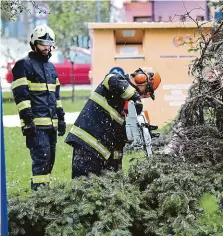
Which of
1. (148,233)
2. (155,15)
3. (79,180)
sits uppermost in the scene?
(155,15)

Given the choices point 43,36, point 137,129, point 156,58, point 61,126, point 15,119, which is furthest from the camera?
point 15,119

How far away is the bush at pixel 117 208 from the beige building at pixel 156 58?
7.62 meters

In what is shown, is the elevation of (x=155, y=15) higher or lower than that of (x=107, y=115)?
higher

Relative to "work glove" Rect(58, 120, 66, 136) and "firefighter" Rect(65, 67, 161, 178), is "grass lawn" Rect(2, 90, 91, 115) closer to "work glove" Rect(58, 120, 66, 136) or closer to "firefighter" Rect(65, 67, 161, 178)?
"work glove" Rect(58, 120, 66, 136)

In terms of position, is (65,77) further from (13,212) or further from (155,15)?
(13,212)

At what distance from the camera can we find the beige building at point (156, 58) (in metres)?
12.4

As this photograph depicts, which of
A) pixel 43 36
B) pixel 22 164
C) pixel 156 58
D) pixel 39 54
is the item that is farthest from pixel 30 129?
pixel 156 58

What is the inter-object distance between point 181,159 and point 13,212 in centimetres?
158

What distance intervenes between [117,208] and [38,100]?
7.99 ft

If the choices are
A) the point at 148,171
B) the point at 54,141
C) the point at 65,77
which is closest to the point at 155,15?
the point at 65,77

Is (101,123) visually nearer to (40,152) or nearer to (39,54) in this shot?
(40,152)

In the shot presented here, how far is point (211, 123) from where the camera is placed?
607cm

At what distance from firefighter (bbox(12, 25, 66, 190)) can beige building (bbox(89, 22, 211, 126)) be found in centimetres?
582

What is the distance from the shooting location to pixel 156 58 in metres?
12.5
